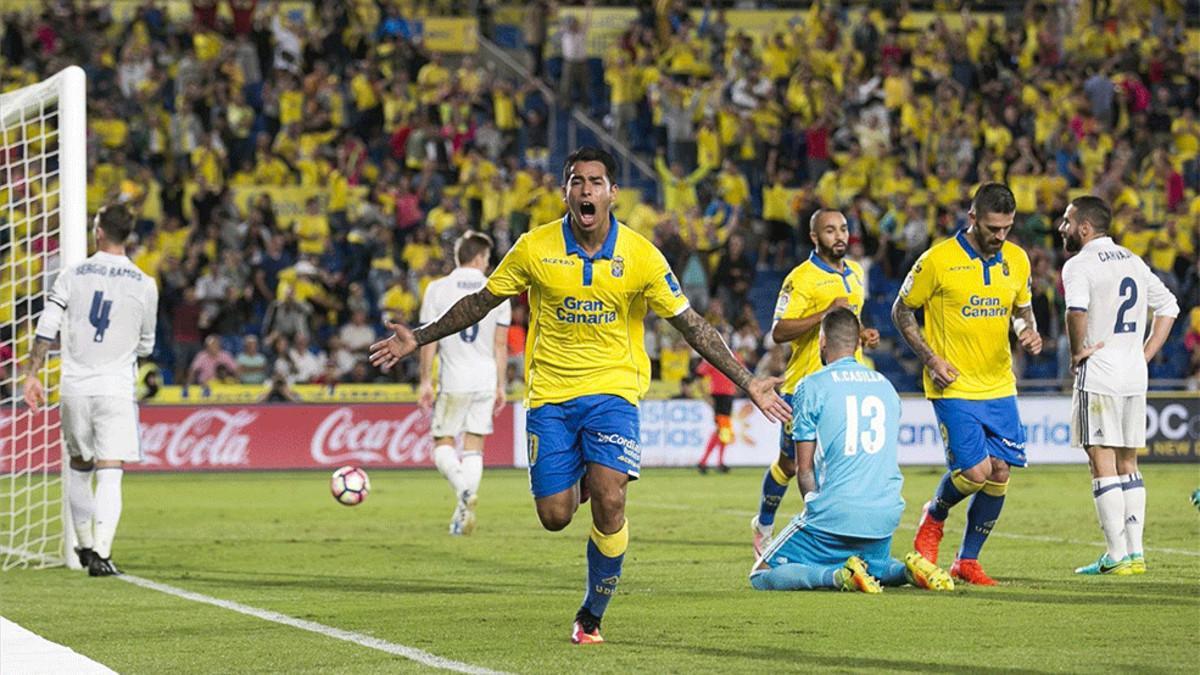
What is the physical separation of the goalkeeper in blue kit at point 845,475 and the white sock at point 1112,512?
1.60 meters

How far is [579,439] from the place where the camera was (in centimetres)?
887

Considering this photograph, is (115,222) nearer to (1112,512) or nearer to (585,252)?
(585,252)

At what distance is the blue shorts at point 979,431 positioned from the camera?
11336mm

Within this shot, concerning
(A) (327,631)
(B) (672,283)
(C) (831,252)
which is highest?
(C) (831,252)

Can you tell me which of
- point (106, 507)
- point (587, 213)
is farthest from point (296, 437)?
point (587, 213)

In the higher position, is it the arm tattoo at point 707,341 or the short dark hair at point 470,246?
the short dark hair at point 470,246

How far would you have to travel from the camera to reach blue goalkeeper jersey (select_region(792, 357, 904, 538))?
10.4 meters

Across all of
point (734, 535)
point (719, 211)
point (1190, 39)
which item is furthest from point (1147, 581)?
point (1190, 39)

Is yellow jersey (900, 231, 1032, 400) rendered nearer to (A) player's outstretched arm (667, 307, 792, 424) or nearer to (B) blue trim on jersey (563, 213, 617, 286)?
(A) player's outstretched arm (667, 307, 792, 424)

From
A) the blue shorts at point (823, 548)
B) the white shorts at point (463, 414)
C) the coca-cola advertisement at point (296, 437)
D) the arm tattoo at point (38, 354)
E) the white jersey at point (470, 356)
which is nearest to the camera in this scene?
the blue shorts at point (823, 548)

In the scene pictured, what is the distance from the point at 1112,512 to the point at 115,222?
277 inches

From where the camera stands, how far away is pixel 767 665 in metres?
7.91

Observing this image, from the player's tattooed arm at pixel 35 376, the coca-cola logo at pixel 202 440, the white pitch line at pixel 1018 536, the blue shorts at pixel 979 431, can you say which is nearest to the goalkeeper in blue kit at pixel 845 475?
the blue shorts at pixel 979 431

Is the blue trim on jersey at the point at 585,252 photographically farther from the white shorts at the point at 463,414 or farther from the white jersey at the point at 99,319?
the white shorts at the point at 463,414
